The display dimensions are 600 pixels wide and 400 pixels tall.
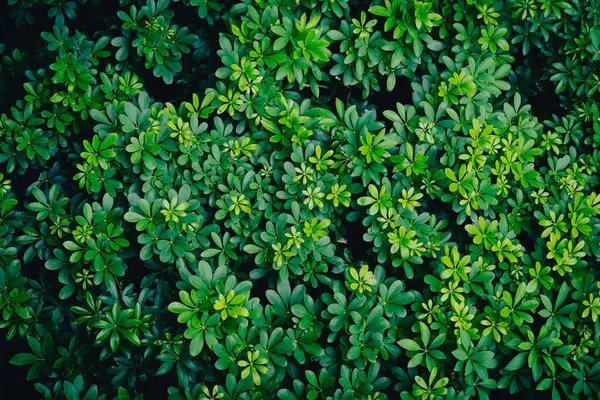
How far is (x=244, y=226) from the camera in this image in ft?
8.46

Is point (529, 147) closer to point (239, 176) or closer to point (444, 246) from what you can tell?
point (444, 246)

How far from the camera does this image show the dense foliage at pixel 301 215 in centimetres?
245

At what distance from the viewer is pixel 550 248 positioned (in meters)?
2.58

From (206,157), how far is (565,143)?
5.92 ft

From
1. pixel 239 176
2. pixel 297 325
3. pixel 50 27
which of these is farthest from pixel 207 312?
pixel 50 27

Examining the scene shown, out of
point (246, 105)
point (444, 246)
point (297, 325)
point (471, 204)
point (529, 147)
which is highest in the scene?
point (246, 105)

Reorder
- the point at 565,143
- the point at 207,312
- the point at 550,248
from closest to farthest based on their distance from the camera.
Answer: the point at 207,312 → the point at 550,248 → the point at 565,143

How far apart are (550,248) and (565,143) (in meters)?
0.62

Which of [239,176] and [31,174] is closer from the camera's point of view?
[239,176]

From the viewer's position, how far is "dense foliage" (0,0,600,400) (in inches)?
96.6

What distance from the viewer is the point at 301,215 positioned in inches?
100

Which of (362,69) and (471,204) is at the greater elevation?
(362,69)

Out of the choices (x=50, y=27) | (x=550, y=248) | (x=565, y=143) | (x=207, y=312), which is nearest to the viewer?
(x=207, y=312)

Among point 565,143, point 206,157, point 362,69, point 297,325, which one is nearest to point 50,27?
point 206,157
